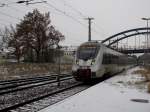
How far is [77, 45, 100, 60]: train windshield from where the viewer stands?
860 inches

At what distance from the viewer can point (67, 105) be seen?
1098 cm

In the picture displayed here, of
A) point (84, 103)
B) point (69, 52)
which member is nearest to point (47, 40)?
point (69, 52)

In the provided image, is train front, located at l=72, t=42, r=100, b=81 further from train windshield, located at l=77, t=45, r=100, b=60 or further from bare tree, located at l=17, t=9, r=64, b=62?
bare tree, located at l=17, t=9, r=64, b=62

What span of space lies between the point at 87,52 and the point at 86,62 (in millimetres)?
915

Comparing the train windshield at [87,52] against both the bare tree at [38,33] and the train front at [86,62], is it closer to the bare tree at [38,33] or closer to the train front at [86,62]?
the train front at [86,62]

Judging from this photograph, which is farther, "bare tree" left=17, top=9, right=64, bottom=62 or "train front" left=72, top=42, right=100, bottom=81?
"bare tree" left=17, top=9, right=64, bottom=62

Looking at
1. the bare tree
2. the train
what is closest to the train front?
the train

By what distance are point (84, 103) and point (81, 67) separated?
10.0m

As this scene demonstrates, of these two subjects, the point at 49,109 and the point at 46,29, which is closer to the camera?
the point at 49,109

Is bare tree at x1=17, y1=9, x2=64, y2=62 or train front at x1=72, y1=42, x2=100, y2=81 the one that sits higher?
bare tree at x1=17, y1=9, x2=64, y2=62

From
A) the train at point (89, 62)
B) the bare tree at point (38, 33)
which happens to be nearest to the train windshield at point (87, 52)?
the train at point (89, 62)

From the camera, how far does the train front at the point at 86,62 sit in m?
21.2

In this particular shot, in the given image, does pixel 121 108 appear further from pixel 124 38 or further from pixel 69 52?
pixel 124 38

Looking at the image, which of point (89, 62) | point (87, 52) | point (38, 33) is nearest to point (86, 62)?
point (89, 62)
